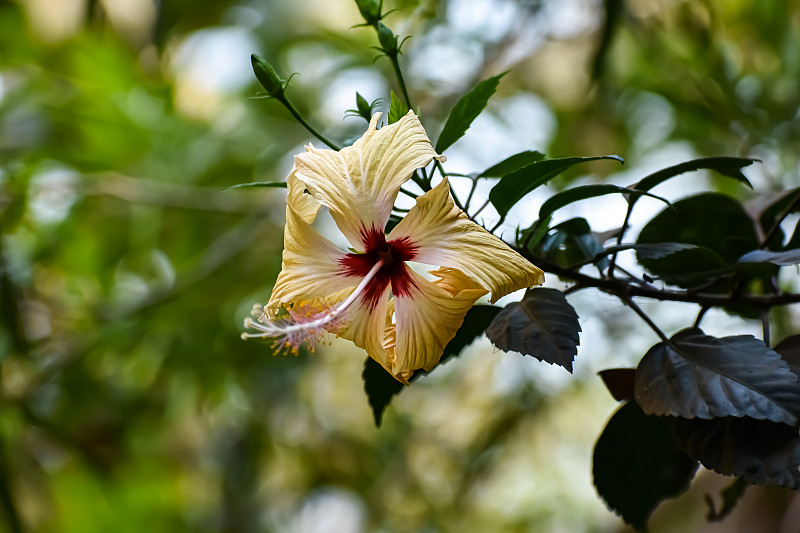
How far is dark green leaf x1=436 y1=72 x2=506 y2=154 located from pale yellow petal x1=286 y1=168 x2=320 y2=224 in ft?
0.24

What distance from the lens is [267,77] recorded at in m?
0.40

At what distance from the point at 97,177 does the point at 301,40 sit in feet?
1.79

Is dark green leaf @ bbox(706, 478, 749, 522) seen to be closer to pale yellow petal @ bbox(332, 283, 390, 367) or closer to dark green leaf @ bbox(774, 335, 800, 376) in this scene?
dark green leaf @ bbox(774, 335, 800, 376)

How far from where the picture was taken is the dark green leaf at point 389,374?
445mm

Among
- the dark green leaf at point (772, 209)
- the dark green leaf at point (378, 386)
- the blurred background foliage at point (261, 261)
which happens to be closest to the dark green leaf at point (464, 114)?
the dark green leaf at point (378, 386)

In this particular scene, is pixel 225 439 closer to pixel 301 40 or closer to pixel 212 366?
pixel 212 366

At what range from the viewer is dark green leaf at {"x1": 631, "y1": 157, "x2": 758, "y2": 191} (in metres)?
0.41

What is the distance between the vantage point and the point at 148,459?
1634 mm

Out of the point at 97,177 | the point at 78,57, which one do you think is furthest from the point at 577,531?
the point at 78,57

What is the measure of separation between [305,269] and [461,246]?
0.09 m

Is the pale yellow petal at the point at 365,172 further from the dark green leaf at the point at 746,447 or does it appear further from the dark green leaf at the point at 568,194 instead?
the dark green leaf at the point at 746,447

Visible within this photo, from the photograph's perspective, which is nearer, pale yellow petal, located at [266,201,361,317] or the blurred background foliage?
pale yellow petal, located at [266,201,361,317]

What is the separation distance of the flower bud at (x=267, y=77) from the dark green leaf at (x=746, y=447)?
28 centimetres

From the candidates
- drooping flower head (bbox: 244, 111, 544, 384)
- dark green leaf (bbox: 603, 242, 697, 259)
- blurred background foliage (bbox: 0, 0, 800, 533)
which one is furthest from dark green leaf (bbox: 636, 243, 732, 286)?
blurred background foliage (bbox: 0, 0, 800, 533)
